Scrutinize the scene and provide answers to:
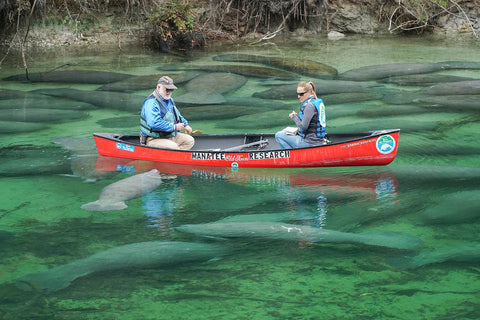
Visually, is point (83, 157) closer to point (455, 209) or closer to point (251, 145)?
point (251, 145)

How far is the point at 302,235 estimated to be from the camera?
5.27 m

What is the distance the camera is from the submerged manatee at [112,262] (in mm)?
4777

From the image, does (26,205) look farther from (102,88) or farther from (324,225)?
(102,88)

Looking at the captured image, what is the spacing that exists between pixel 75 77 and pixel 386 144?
26.2 ft

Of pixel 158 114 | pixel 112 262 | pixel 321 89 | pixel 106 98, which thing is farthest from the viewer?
pixel 321 89

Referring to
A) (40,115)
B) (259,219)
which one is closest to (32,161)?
(40,115)

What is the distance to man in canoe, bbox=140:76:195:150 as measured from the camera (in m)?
7.71

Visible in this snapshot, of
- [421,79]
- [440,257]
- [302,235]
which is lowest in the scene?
[440,257]

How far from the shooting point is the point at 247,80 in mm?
13070

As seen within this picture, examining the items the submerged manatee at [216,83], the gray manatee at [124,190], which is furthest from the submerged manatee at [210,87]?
the gray manatee at [124,190]

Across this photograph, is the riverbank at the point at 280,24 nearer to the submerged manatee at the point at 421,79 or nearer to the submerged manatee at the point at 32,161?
the submerged manatee at the point at 421,79

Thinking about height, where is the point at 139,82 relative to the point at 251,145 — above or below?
above

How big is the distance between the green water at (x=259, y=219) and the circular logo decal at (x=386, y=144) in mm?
314

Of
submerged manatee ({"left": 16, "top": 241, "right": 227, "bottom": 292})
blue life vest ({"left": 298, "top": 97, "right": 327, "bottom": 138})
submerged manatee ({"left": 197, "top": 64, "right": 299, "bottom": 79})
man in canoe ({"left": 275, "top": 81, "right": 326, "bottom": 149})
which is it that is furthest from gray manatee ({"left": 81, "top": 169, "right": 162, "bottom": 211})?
submerged manatee ({"left": 197, "top": 64, "right": 299, "bottom": 79})
